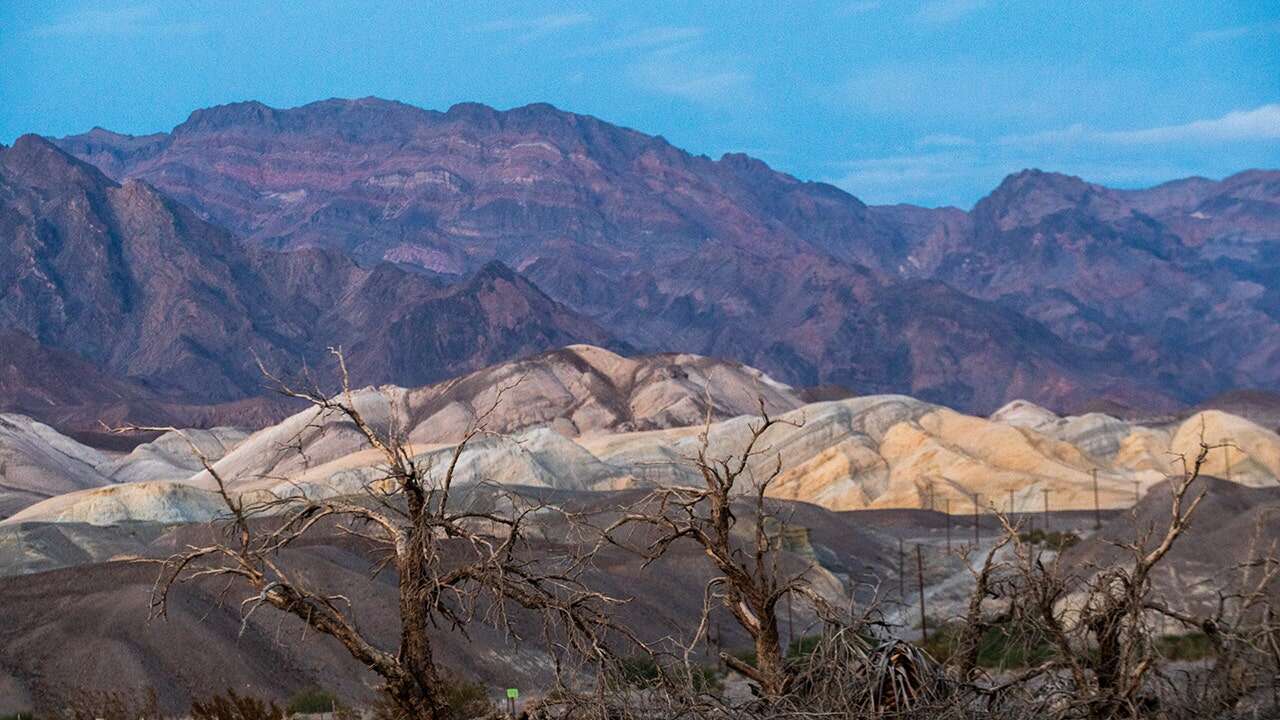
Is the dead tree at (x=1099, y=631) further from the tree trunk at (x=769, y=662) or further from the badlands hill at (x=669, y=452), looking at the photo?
the badlands hill at (x=669, y=452)

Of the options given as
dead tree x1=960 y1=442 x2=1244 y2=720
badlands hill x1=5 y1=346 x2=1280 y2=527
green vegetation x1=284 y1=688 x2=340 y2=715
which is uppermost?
dead tree x1=960 y1=442 x2=1244 y2=720

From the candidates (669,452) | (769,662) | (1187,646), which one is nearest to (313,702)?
(769,662)

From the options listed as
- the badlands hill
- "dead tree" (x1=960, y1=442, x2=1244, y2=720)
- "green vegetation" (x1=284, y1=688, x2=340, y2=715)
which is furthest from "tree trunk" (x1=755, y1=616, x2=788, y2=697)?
the badlands hill

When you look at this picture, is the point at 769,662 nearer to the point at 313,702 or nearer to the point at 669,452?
the point at 313,702

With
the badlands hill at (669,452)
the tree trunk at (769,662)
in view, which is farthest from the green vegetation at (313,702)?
the badlands hill at (669,452)

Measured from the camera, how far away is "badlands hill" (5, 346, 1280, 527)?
9869 centimetres

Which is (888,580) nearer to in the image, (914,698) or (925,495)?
(925,495)

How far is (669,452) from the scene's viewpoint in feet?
362

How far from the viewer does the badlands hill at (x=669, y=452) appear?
98688 mm

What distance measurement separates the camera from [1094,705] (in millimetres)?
15266

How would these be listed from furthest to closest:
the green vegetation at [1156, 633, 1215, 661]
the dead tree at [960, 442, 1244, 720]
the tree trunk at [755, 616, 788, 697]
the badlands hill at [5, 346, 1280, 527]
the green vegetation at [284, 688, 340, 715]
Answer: the badlands hill at [5, 346, 1280, 527]
the green vegetation at [1156, 633, 1215, 661]
the green vegetation at [284, 688, 340, 715]
the dead tree at [960, 442, 1244, 720]
the tree trunk at [755, 616, 788, 697]

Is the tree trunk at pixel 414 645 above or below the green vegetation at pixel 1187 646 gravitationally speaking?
above

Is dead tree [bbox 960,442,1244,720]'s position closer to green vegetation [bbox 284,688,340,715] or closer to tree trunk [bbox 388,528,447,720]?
tree trunk [bbox 388,528,447,720]

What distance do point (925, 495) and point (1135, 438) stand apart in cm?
3609
